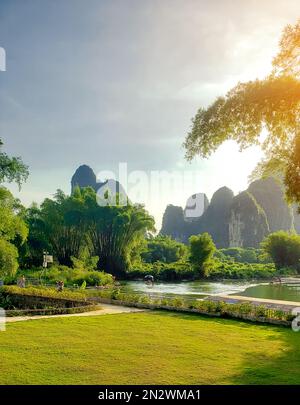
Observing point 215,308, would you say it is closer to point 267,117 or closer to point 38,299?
point 267,117

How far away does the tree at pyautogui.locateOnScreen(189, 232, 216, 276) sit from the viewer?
160 feet

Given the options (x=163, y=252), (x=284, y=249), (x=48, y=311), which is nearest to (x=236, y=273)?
(x=284, y=249)

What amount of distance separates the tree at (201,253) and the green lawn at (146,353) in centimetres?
3633

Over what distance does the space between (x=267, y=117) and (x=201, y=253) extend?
38.8 m

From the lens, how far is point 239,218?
9575 centimetres

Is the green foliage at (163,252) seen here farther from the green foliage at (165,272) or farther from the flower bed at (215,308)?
the flower bed at (215,308)

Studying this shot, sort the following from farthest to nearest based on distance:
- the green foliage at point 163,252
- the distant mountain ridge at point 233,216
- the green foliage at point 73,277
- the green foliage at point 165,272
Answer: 1. the distant mountain ridge at point 233,216
2. the green foliage at point 163,252
3. the green foliage at point 165,272
4. the green foliage at point 73,277

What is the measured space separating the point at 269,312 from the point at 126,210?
3361cm

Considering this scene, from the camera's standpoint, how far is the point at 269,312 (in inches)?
548

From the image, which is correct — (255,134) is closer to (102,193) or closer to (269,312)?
(269,312)

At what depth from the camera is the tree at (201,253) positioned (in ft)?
160

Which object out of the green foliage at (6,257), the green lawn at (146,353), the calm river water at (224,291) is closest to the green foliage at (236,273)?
the calm river water at (224,291)

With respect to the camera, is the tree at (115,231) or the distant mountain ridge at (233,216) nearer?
the tree at (115,231)
